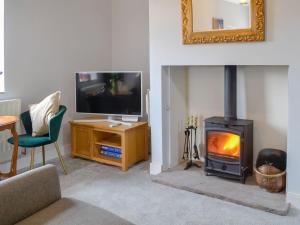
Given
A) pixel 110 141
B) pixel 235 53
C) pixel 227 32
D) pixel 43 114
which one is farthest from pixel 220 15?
pixel 43 114

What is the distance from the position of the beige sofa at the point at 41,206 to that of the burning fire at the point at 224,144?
187 centimetres

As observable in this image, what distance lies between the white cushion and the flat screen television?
654 mm

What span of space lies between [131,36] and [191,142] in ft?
6.15

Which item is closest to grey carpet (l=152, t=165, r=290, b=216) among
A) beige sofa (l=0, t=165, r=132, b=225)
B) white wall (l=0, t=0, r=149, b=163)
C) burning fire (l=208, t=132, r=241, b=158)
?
burning fire (l=208, t=132, r=241, b=158)

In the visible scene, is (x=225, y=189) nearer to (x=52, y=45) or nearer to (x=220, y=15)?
(x=220, y=15)

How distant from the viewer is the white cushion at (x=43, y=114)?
3.70m

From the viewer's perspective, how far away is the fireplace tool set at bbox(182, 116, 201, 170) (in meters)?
4.01

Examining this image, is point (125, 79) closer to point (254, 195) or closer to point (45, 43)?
point (45, 43)

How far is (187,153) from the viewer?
412 centimetres

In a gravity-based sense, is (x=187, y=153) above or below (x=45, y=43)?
below

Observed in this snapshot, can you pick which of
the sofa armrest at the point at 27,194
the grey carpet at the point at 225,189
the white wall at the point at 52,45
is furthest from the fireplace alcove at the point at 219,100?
the sofa armrest at the point at 27,194

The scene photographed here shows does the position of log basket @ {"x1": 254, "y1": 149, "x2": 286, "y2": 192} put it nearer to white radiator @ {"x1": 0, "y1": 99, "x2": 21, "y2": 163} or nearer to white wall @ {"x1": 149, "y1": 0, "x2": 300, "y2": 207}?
white wall @ {"x1": 149, "y1": 0, "x2": 300, "y2": 207}

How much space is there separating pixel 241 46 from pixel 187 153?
1562 mm

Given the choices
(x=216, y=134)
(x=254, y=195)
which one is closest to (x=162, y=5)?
(x=216, y=134)
